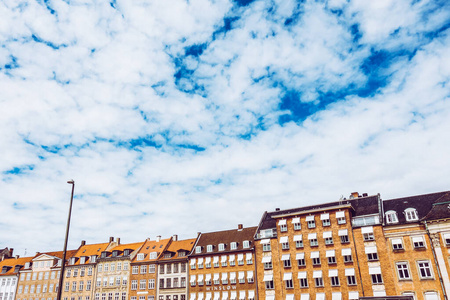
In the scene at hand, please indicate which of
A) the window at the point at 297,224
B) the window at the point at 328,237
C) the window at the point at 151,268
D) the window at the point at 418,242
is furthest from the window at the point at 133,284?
the window at the point at 418,242

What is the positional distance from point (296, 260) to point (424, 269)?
18.3 metres

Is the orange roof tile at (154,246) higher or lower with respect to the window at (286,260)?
higher

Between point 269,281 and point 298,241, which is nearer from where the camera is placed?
point 298,241

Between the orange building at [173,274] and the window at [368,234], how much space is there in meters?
34.5

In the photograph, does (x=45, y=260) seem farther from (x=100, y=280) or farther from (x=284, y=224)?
(x=284, y=224)

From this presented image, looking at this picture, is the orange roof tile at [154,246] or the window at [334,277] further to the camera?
the orange roof tile at [154,246]

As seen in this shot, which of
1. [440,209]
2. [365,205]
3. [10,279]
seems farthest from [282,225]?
[10,279]

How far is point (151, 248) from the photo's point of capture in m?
77.5

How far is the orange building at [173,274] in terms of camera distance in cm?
6750

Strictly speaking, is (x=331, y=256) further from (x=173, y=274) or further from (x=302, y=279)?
(x=173, y=274)

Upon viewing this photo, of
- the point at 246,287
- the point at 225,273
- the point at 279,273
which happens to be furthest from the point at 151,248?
the point at 279,273

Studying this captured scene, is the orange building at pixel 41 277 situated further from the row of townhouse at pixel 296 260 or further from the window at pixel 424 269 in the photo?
the window at pixel 424 269

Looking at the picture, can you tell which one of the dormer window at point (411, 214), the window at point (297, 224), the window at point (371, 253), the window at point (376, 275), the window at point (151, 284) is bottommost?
the window at point (376, 275)

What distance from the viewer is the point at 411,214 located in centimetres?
5047
